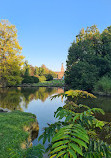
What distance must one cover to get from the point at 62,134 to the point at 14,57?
27.6 metres

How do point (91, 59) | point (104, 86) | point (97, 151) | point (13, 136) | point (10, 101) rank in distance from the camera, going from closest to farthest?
point (97, 151) → point (13, 136) → point (10, 101) → point (104, 86) → point (91, 59)

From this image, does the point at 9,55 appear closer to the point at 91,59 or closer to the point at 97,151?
the point at 91,59

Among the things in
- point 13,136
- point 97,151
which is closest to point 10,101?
point 13,136

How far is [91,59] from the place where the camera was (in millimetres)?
23062

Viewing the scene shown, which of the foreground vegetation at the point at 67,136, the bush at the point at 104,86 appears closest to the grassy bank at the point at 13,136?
the foreground vegetation at the point at 67,136

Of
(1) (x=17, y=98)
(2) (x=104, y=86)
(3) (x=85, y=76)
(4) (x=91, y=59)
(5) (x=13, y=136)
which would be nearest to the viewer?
(5) (x=13, y=136)

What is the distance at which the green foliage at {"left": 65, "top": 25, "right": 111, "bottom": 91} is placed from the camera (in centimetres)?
2119

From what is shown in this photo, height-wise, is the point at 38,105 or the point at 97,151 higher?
the point at 97,151

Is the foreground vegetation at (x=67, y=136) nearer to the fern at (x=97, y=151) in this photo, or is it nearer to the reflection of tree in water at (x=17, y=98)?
the fern at (x=97, y=151)

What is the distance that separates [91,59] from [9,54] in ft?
58.4

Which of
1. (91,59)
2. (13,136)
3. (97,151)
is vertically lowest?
(13,136)

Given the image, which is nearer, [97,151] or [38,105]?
[97,151]

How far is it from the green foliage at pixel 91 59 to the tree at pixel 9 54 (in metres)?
12.0


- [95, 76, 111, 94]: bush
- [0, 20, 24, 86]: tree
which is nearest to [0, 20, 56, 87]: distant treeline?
[0, 20, 24, 86]: tree
